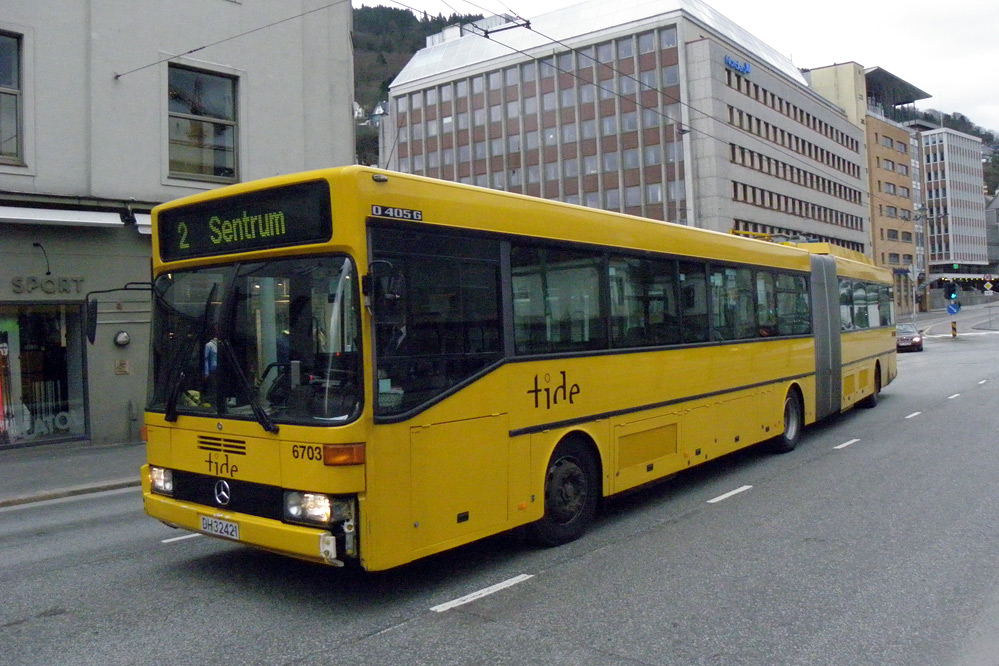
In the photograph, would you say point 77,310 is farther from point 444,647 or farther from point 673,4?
point 673,4

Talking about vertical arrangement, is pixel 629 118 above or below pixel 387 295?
above

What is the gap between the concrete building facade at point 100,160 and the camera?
15312 millimetres

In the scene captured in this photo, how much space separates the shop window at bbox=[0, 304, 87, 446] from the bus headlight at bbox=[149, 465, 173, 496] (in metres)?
10.4

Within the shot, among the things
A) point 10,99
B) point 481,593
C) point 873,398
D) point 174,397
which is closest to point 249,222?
point 174,397

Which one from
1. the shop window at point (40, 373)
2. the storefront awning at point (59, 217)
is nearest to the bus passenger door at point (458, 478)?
the storefront awning at point (59, 217)

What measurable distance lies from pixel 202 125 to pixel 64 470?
7808 millimetres

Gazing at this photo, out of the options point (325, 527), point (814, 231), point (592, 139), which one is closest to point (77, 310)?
point (325, 527)

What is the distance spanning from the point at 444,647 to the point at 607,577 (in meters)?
1.79

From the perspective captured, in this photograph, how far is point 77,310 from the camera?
16.1 m

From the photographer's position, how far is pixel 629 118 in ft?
205

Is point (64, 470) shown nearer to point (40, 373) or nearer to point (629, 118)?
point (40, 373)

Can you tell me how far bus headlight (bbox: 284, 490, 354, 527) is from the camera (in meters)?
5.51

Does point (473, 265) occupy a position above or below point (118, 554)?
above

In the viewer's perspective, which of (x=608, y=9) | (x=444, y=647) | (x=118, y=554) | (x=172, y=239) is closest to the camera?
(x=444, y=647)
